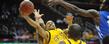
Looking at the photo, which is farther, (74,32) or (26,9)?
(74,32)

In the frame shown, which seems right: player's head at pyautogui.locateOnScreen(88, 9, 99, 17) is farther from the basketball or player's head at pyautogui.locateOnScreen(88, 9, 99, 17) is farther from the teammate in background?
the basketball

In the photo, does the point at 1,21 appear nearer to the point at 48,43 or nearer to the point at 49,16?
the point at 49,16

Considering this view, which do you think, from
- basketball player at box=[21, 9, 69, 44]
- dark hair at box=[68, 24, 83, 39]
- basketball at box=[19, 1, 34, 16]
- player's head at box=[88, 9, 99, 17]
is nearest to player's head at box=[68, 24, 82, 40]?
dark hair at box=[68, 24, 83, 39]

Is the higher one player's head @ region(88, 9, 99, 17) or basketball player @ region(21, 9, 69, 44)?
player's head @ region(88, 9, 99, 17)

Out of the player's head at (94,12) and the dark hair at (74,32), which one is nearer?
the dark hair at (74,32)

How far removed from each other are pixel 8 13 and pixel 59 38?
9.56m

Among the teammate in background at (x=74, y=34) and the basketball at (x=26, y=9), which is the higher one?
the basketball at (x=26, y=9)

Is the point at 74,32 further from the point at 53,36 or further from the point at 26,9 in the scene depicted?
the point at 26,9

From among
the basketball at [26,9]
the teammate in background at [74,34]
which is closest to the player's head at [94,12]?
the teammate in background at [74,34]

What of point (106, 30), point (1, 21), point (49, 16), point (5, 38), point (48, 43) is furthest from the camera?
point (1, 21)

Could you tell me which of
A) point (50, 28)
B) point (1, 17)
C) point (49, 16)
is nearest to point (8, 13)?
point (1, 17)

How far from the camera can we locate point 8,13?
50.0ft

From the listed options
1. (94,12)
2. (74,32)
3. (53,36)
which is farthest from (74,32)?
(94,12)

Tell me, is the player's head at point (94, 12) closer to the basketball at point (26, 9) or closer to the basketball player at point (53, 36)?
the basketball player at point (53, 36)
